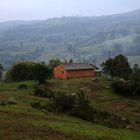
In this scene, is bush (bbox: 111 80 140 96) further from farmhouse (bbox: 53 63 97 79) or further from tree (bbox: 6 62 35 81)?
tree (bbox: 6 62 35 81)

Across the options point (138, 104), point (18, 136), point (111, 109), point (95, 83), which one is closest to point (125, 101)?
point (138, 104)

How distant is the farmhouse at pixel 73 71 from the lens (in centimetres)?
8556

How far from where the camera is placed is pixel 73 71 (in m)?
86.2

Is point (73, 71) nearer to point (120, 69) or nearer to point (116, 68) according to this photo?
point (116, 68)

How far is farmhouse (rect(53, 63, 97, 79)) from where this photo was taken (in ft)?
281

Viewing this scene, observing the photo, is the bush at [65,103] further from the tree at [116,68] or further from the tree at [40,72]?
the tree at [116,68]

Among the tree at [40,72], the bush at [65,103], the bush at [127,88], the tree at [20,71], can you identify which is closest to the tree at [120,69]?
the bush at [127,88]

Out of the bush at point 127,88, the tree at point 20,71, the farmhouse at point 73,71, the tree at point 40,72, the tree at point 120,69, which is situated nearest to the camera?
the bush at point 127,88

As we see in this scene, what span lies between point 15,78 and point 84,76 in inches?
666

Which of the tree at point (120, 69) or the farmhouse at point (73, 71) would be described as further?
the farmhouse at point (73, 71)

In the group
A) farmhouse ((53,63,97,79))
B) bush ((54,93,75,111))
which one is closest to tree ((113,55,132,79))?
farmhouse ((53,63,97,79))

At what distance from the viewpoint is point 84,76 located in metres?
87.6

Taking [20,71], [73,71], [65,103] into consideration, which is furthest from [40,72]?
[65,103]

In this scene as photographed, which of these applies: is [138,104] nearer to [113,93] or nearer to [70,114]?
[113,93]
